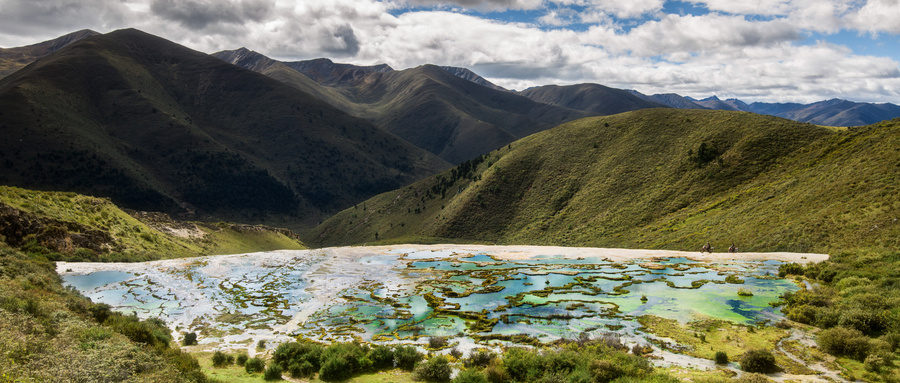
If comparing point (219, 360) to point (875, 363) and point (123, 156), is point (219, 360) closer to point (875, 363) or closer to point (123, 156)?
point (875, 363)

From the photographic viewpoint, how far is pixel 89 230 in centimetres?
3775

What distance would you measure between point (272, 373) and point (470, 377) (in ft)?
25.1

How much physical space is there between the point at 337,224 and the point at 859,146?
113 metres

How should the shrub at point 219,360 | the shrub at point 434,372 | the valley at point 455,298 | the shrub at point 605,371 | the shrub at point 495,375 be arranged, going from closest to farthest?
the shrub at point 605,371 → the shrub at point 495,375 → the shrub at point 434,372 → the shrub at point 219,360 → the valley at point 455,298

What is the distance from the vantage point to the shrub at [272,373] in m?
16.7

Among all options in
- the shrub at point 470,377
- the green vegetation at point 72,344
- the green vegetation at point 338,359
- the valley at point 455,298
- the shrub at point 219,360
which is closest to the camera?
the green vegetation at point 72,344

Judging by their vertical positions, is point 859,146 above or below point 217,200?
above

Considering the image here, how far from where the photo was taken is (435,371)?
16.6 meters

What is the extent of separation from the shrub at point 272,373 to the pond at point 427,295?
203 inches

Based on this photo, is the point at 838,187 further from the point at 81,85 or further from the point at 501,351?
the point at 81,85

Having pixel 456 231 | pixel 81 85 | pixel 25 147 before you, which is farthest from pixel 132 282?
pixel 81 85

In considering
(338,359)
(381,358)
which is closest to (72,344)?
(338,359)

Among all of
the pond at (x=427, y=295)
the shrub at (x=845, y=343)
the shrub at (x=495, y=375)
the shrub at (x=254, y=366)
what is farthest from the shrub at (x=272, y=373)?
the shrub at (x=845, y=343)

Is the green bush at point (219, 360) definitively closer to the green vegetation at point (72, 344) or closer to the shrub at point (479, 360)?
the green vegetation at point (72, 344)
